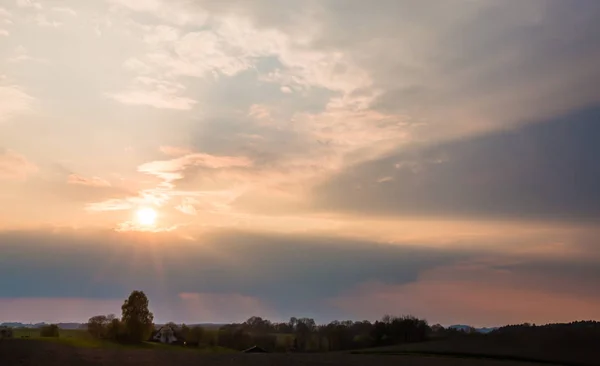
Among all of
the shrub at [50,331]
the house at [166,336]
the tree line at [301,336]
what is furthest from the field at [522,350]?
the shrub at [50,331]

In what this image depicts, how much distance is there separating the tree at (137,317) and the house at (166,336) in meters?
24.7

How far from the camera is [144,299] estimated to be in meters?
134

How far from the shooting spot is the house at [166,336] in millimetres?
155550

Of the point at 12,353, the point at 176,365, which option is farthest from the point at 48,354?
the point at 176,365

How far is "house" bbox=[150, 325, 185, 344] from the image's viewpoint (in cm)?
15555

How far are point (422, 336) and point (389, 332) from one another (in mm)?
8049

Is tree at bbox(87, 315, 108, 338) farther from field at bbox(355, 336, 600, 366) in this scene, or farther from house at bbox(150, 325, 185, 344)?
field at bbox(355, 336, 600, 366)

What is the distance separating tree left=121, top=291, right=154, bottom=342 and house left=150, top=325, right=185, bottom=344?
80.9ft

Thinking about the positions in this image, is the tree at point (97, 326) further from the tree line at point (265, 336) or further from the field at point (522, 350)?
the field at point (522, 350)

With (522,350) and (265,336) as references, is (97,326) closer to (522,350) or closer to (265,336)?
(265,336)

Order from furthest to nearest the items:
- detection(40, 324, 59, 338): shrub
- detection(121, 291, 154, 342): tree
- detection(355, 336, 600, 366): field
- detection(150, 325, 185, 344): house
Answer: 1. detection(150, 325, 185, 344): house
2. detection(40, 324, 59, 338): shrub
3. detection(121, 291, 154, 342): tree
4. detection(355, 336, 600, 366): field

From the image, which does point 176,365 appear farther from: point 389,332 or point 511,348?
point 389,332

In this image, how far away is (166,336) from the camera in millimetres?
159250

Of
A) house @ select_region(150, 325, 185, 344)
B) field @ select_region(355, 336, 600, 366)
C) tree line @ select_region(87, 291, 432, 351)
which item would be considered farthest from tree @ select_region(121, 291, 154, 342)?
field @ select_region(355, 336, 600, 366)
